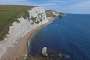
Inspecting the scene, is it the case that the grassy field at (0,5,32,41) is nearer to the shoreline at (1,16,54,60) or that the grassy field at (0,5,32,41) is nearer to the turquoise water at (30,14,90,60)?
the shoreline at (1,16,54,60)

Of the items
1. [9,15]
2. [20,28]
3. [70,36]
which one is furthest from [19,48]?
[70,36]

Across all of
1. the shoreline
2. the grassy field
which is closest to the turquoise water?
the shoreline

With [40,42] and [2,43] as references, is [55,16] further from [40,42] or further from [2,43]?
[2,43]

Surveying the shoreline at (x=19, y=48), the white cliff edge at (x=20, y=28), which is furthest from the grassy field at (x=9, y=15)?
the shoreline at (x=19, y=48)

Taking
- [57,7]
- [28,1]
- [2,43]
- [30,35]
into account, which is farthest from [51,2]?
[2,43]

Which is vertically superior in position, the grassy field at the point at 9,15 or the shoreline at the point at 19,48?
the grassy field at the point at 9,15

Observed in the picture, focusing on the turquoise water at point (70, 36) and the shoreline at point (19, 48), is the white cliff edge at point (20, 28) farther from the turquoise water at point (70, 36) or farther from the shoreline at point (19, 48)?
the turquoise water at point (70, 36)
